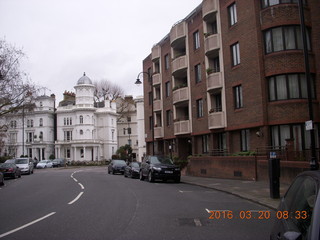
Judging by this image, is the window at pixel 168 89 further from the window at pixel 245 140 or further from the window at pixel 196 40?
the window at pixel 245 140

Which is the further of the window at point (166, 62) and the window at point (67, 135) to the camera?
the window at point (67, 135)

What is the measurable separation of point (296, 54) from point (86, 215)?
16345 millimetres

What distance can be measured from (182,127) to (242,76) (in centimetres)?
1029

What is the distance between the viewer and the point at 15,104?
35938 millimetres

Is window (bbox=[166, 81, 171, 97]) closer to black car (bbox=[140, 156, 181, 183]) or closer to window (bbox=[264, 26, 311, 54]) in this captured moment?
black car (bbox=[140, 156, 181, 183])

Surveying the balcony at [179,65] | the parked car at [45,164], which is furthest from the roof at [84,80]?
the balcony at [179,65]

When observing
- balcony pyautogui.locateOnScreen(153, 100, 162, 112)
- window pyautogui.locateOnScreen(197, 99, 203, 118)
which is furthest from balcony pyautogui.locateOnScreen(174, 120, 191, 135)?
balcony pyautogui.locateOnScreen(153, 100, 162, 112)

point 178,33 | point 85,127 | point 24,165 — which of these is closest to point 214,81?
point 178,33

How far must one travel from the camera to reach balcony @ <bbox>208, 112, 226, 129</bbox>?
86.9ft

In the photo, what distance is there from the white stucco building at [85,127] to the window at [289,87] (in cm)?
5792

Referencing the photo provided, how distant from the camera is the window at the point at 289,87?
2122 cm

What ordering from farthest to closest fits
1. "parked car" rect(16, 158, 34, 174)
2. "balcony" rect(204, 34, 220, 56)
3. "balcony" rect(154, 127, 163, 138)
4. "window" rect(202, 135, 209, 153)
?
1. "parked car" rect(16, 158, 34, 174)
2. "balcony" rect(154, 127, 163, 138)
3. "window" rect(202, 135, 209, 153)
4. "balcony" rect(204, 34, 220, 56)

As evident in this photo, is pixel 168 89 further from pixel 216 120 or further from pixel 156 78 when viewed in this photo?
pixel 216 120

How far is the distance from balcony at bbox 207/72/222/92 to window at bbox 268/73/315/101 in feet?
18.1
